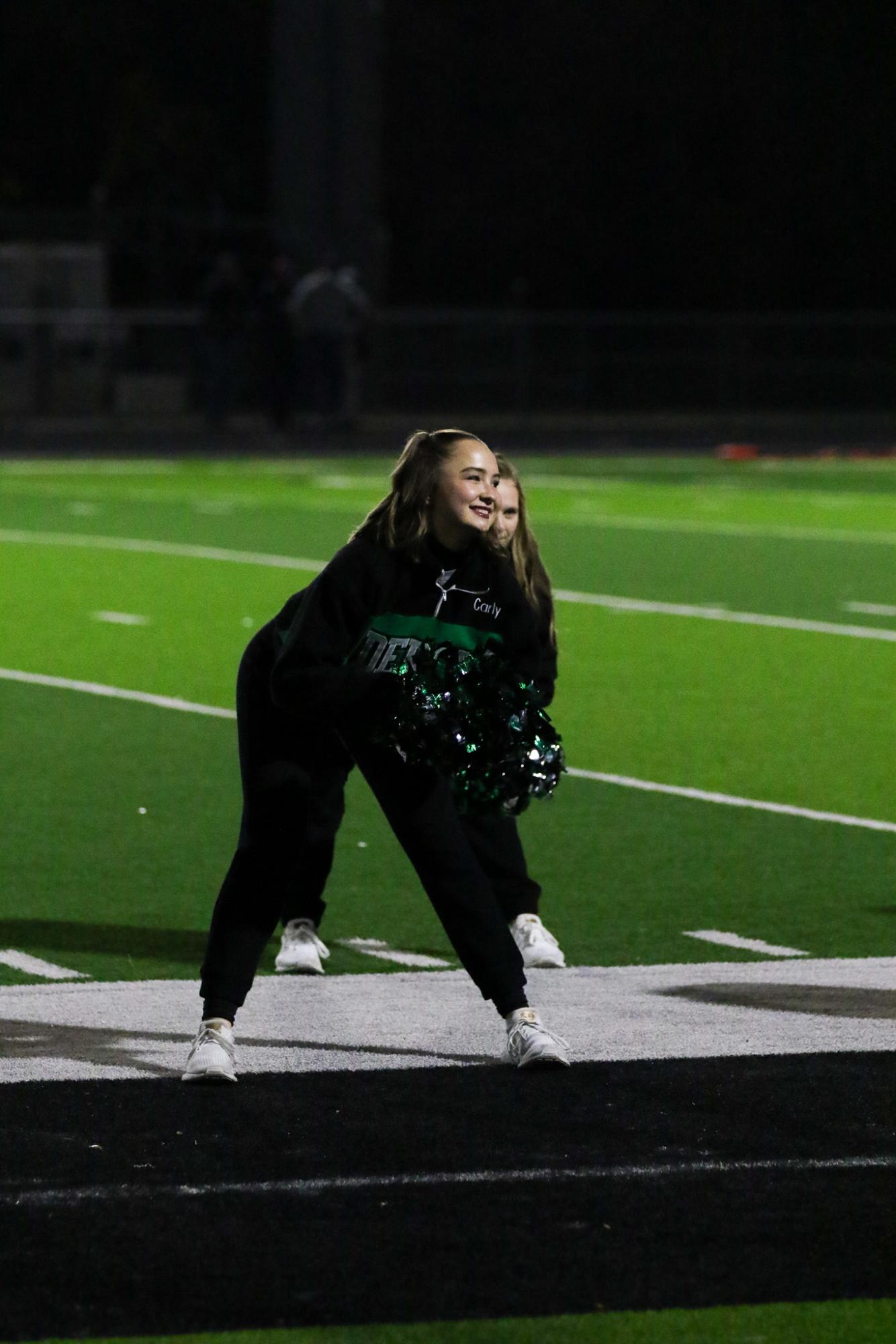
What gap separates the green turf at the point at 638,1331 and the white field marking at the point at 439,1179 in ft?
2.61

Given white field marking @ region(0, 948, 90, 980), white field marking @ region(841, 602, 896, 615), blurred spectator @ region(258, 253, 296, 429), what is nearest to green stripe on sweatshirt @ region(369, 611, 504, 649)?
white field marking @ region(0, 948, 90, 980)

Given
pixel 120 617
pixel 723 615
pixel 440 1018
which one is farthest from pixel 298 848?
pixel 723 615

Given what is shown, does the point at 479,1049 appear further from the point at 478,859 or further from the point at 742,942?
the point at 742,942

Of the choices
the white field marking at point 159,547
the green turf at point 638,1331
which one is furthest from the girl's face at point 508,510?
the white field marking at point 159,547

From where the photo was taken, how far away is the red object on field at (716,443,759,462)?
128ft

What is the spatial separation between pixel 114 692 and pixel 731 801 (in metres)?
4.26

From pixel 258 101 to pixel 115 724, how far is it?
53038mm

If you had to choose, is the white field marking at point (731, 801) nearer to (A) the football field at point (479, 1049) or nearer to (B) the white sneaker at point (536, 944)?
(A) the football field at point (479, 1049)

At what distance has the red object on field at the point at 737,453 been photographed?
39094mm

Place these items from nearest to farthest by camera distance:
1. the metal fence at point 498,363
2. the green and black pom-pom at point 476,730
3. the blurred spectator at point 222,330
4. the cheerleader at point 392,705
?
the green and black pom-pom at point 476,730 → the cheerleader at point 392,705 → the blurred spectator at point 222,330 → the metal fence at point 498,363

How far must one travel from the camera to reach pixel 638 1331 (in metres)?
5.05

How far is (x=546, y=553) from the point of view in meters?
23.4

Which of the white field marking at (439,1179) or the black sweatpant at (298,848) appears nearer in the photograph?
the white field marking at (439,1179)

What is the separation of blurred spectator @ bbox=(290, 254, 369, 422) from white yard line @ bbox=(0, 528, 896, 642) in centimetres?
1575
